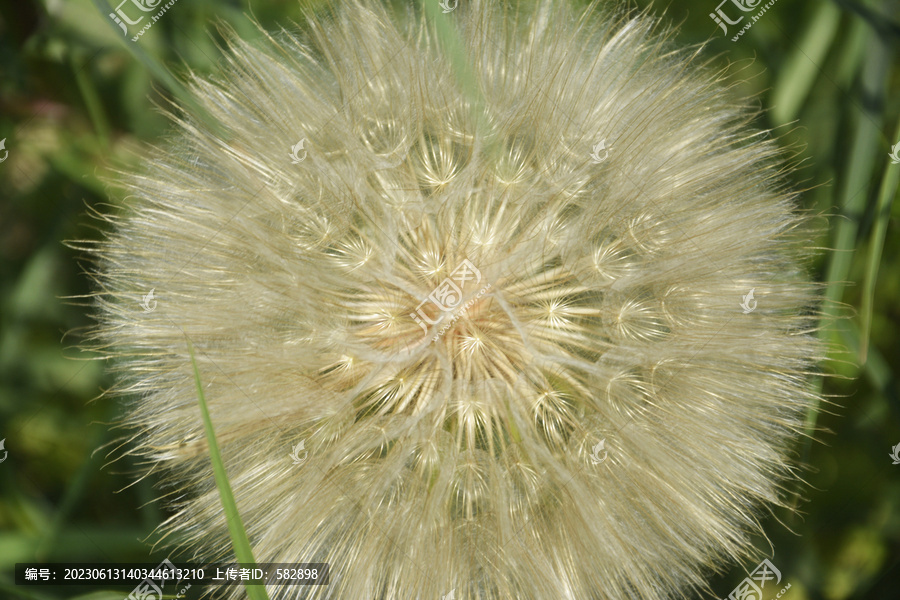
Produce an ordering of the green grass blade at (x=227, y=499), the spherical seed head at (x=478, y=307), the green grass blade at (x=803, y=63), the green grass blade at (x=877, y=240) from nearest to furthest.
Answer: the green grass blade at (x=227, y=499) → the spherical seed head at (x=478, y=307) → the green grass blade at (x=877, y=240) → the green grass blade at (x=803, y=63)

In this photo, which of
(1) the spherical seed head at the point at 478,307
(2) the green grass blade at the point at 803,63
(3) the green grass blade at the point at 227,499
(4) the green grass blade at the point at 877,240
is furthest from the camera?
(2) the green grass blade at the point at 803,63

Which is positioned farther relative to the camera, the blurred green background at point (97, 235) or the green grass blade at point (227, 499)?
the blurred green background at point (97, 235)

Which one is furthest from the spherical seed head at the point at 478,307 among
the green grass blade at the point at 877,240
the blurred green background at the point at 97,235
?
the blurred green background at the point at 97,235

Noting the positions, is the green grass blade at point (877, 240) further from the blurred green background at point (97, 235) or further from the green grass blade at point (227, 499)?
the green grass blade at point (227, 499)

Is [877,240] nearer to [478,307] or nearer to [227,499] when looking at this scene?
[478,307]

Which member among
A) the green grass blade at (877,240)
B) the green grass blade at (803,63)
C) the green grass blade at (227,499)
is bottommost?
the green grass blade at (877,240)

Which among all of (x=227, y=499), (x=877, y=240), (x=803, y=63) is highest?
(x=227, y=499)

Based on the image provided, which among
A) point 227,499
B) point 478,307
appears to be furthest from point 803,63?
point 227,499
